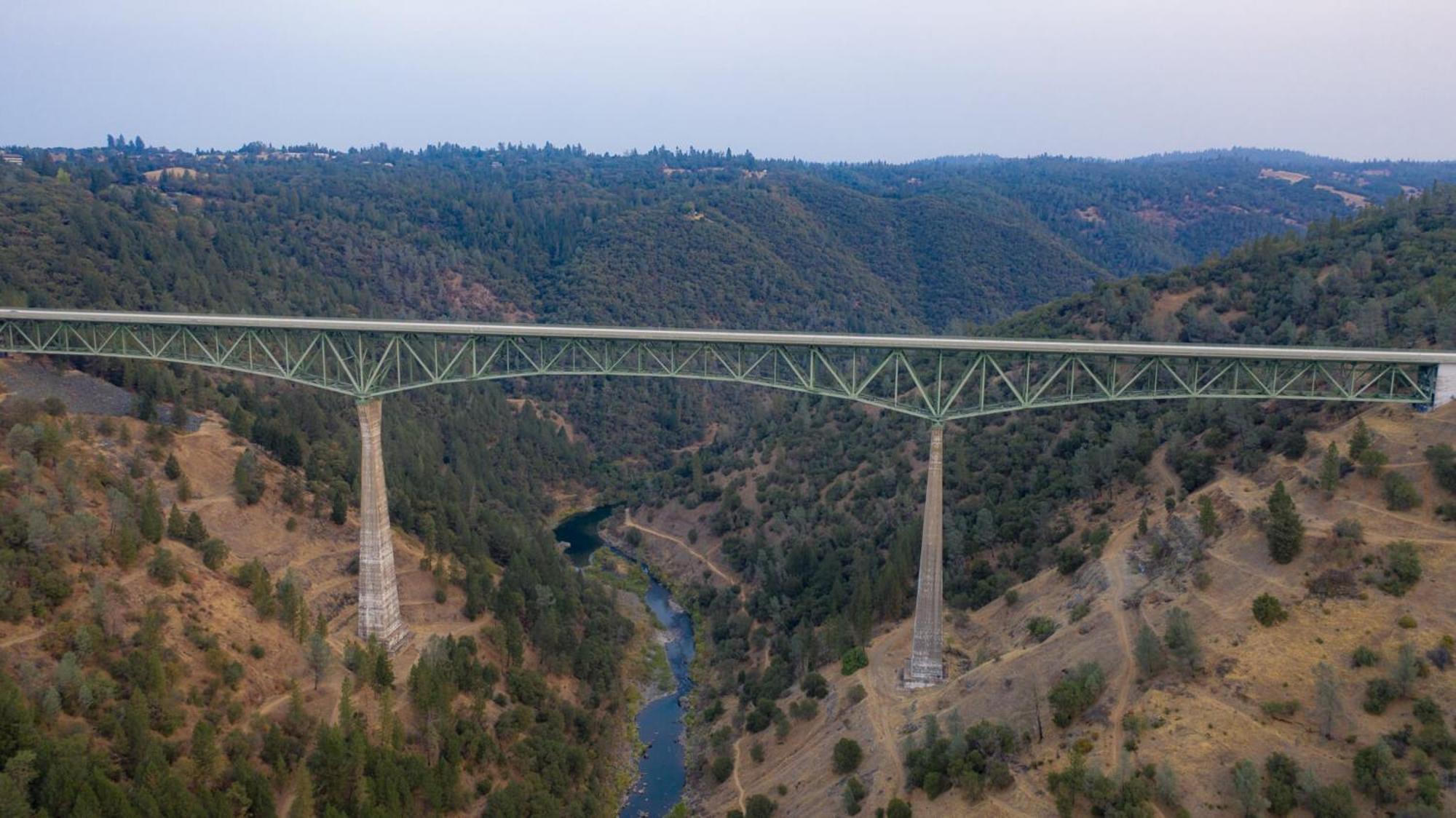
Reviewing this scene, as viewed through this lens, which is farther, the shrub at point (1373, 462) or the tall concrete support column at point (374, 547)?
the tall concrete support column at point (374, 547)

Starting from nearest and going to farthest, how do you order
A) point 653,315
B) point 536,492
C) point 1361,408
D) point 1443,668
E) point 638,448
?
point 1443,668 < point 1361,408 < point 536,492 < point 638,448 < point 653,315

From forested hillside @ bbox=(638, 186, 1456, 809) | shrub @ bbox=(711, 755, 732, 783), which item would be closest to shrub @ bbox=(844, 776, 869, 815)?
shrub @ bbox=(711, 755, 732, 783)

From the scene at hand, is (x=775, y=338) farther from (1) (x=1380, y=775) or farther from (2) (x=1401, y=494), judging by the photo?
(1) (x=1380, y=775)

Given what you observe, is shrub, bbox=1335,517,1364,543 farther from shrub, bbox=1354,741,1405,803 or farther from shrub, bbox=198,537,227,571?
shrub, bbox=198,537,227,571

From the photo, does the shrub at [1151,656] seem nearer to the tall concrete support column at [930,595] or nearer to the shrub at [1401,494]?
the tall concrete support column at [930,595]

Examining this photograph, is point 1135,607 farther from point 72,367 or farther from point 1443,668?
point 72,367

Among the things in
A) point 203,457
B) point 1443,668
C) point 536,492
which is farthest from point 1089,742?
point 536,492

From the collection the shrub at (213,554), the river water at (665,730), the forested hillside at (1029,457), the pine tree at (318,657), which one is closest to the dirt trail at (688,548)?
the forested hillside at (1029,457)
